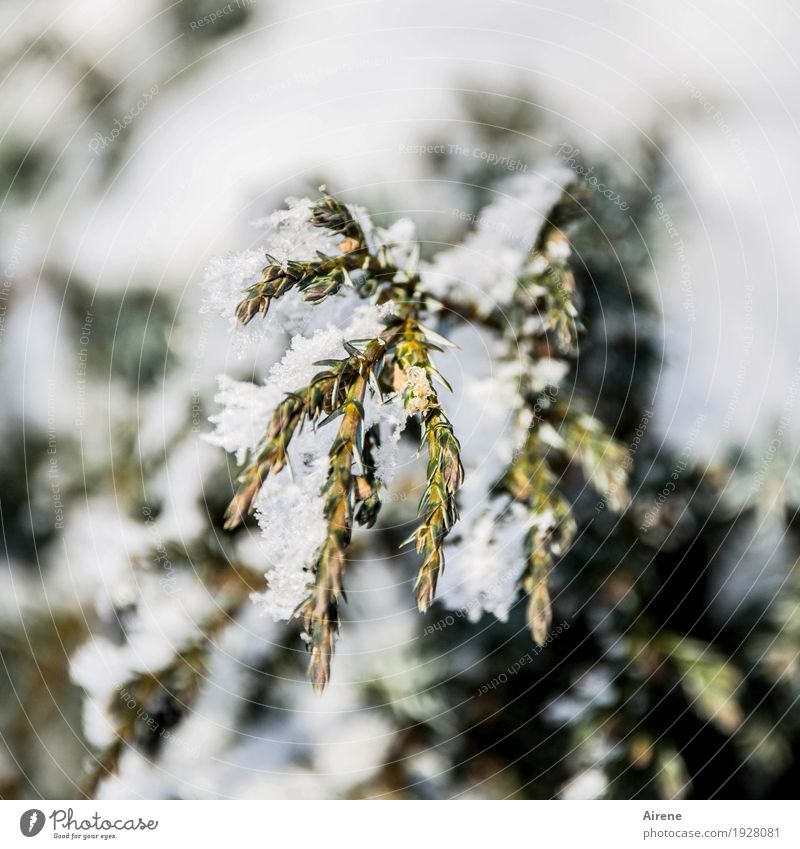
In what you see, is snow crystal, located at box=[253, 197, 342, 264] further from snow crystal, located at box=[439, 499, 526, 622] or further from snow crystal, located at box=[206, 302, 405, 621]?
snow crystal, located at box=[439, 499, 526, 622]

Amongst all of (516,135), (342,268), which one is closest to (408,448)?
(342,268)

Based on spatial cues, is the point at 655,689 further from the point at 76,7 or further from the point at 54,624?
the point at 76,7

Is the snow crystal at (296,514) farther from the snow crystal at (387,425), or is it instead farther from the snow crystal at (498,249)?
the snow crystal at (498,249)

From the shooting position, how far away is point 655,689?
54 centimetres

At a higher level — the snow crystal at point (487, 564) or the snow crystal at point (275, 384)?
the snow crystal at point (275, 384)

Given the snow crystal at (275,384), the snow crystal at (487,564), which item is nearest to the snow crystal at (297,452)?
the snow crystal at (275,384)

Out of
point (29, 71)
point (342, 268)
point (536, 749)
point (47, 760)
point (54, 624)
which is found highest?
point (29, 71)

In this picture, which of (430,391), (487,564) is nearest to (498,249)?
(430,391)

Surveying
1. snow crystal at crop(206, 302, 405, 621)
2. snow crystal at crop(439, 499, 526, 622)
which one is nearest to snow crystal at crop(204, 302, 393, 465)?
snow crystal at crop(206, 302, 405, 621)

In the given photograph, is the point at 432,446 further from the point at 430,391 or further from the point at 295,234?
the point at 295,234

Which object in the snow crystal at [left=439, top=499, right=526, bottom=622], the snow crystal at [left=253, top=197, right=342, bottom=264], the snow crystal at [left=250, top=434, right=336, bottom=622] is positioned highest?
the snow crystal at [left=253, top=197, right=342, bottom=264]

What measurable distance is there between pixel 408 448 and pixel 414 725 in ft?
0.81

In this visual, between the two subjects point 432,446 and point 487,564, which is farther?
point 487,564

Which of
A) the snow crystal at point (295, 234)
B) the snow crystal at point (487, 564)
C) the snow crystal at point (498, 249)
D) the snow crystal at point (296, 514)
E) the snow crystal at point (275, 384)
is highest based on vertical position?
the snow crystal at point (295, 234)
